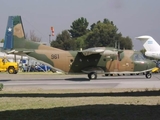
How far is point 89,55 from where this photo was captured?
3094cm

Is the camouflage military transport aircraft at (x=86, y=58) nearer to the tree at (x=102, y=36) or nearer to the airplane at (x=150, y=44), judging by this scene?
the airplane at (x=150, y=44)

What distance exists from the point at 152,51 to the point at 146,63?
30568 millimetres

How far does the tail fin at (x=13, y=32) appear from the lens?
1235 inches

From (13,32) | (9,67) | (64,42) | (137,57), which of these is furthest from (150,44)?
(64,42)

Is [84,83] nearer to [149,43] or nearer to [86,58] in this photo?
[86,58]

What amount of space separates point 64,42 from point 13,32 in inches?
3107

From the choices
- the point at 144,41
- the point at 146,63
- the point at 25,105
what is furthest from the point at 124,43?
the point at 25,105

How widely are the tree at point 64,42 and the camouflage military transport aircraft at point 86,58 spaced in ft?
255

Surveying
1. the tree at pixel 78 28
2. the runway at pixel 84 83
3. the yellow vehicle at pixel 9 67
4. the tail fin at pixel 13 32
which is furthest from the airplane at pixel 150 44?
the tree at pixel 78 28

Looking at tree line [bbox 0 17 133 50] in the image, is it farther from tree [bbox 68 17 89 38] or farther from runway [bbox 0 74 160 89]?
runway [bbox 0 74 160 89]

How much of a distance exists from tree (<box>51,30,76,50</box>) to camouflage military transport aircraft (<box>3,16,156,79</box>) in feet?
255

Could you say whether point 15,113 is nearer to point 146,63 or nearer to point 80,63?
point 80,63

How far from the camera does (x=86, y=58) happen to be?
31078 mm

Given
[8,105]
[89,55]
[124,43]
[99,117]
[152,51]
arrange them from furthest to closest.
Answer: [124,43]
[152,51]
[89,55]
[8,105]
[99,117]
